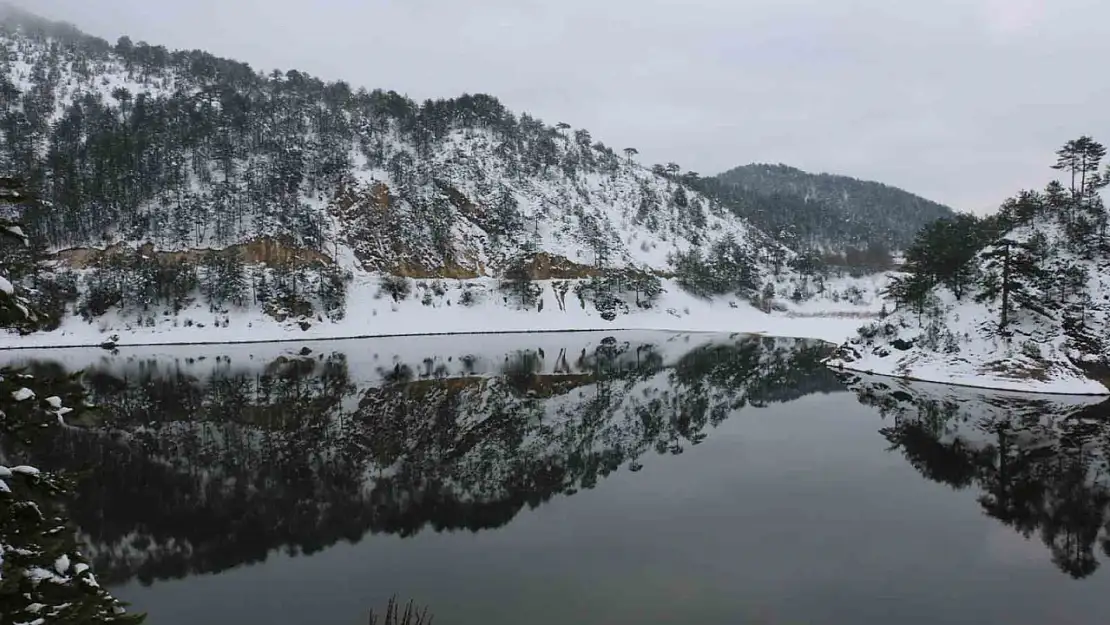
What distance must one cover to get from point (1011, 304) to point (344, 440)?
4963cm

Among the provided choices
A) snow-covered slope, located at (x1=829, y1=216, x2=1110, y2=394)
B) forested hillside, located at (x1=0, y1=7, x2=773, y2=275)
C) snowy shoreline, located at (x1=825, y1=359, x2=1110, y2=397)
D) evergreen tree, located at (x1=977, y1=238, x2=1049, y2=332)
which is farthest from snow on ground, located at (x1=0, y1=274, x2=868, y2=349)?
snowy shoreline, located at (x1=825, y1=359, x2=1110, y2=397)

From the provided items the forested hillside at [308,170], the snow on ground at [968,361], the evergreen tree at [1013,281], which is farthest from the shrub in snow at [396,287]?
the evergreen tree at [1013,281]

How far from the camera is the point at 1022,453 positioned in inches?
1032

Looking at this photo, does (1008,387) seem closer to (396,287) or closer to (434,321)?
(434,321)

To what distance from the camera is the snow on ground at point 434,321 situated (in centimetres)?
6956

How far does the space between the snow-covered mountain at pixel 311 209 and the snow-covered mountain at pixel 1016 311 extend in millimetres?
48301

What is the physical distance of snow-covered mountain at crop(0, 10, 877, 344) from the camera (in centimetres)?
7855

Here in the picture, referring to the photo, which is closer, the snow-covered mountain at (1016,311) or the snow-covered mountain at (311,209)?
the snow-covered mountain at (1016,311)

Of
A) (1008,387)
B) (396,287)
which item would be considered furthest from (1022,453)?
(396,287)

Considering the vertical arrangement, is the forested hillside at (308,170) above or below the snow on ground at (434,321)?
above

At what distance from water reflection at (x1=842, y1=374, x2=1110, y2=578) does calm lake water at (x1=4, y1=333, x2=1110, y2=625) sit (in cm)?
14

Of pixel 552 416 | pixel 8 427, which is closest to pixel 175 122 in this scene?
pixel 552 416

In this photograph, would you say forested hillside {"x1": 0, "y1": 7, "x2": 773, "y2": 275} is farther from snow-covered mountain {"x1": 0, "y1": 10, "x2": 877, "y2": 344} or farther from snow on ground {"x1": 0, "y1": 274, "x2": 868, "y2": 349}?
snow on ground {"x1": 0, "y1": 274, "x2": 868, "y2": 349}

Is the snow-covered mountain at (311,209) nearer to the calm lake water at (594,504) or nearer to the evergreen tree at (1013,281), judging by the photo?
the calm lake water at (594,504)
